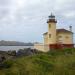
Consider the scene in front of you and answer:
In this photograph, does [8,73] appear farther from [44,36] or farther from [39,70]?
[44,36]

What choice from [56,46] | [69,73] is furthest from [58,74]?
[56,46]

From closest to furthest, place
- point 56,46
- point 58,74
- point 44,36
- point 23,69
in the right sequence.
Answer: point 58,74, point 23,69, point 56,46, point 44,36

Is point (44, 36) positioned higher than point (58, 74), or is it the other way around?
point (44, 36)

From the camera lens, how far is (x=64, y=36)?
3017 cm

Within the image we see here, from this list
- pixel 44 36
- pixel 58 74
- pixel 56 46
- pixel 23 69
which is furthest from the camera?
pixel 44 36

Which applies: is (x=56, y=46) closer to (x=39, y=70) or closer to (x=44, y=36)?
(x=44, y=36)

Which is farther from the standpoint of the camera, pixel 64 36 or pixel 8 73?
pixel 64 36

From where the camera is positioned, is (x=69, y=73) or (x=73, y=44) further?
(x=73, y=44)

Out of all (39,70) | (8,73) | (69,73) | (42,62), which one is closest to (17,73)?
(8,73)

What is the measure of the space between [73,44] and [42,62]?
16.9m

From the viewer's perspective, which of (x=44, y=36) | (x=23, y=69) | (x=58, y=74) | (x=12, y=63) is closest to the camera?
(x=58, y=74)

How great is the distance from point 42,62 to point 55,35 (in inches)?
626

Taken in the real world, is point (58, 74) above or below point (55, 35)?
below

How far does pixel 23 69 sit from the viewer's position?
12000mm
